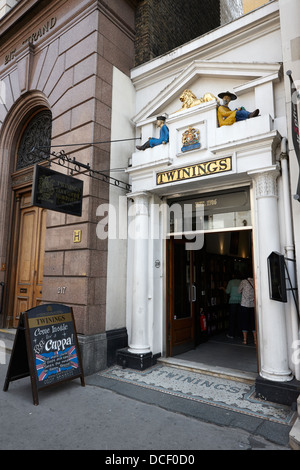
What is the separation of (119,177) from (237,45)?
3.63m

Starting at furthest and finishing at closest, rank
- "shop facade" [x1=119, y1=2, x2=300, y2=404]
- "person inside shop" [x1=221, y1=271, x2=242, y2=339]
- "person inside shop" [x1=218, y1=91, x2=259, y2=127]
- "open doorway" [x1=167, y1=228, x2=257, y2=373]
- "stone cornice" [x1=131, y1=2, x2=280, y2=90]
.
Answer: "person inside shop" [x1=221, y1=271, x2=242, y2=339] → "open doorway" [x1=167, y1=228, x2=257, y2=373] → "stone cornice" [x1=131, y1=2, x2=280, y2=90] → "person inside shop" [x1=218, y1=91, x2=259, y2=127] → "shop facade" [x1=119, y1=2, x2=300, y2=404]

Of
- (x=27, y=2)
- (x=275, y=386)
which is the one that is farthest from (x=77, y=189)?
(x=27, y=2)

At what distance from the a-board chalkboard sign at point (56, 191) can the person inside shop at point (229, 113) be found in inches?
117

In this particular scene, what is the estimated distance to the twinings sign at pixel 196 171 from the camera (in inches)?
221

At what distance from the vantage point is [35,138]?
8930 mm

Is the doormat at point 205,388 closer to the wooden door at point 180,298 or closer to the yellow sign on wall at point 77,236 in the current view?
the wooden door at point 180,298

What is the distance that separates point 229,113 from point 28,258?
630 cm

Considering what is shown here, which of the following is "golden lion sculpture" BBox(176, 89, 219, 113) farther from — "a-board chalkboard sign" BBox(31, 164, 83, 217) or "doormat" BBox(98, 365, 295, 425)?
"doormat" BBox(98, 365, 295, 425)

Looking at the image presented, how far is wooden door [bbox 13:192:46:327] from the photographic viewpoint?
812cm

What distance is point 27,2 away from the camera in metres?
8.54

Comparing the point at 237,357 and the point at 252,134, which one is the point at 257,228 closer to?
the point at 252,134

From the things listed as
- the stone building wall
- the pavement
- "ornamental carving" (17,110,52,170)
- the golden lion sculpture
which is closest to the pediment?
the golden lion sculpture
